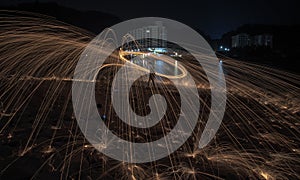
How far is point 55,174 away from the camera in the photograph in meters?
3.35

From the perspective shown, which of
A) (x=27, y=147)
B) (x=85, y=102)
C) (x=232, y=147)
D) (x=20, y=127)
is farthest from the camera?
(x=85, y=102)

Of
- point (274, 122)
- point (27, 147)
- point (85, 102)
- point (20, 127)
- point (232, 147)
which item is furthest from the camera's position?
point (85, 102)

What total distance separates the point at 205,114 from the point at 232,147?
192 cm

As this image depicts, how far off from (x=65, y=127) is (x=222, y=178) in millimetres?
3311

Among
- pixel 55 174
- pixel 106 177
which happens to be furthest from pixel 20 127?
pixel 106 177

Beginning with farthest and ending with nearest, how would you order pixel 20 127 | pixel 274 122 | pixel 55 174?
1. pixel 274 122
2. pixel 20 127
3. pixel 55 174

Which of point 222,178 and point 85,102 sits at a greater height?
point 85,102

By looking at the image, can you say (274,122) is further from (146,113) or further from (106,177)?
(106,177)

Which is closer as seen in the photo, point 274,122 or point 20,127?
point 20,127

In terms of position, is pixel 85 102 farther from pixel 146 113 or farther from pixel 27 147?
pixel 27 147

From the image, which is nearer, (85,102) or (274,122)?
(274,122)

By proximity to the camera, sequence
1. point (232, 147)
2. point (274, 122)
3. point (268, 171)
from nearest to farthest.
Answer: point (268, 171) < point (232, 147) < point (274, 122)

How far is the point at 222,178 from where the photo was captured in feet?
11.5

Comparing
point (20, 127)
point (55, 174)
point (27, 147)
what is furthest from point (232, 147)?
point (20, 127)
